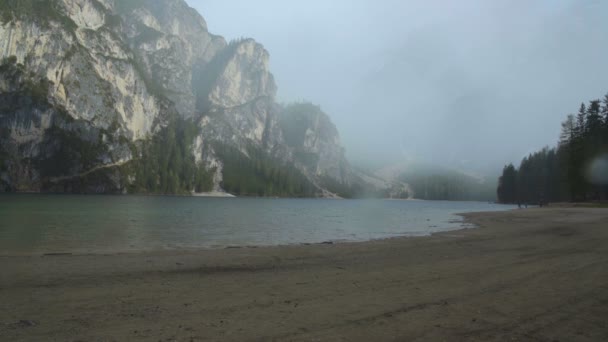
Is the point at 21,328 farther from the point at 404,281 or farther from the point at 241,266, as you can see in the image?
the point at 404,281

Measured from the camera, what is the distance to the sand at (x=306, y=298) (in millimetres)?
7992

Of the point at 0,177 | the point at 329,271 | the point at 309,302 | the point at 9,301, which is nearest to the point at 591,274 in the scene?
the point at 329,271

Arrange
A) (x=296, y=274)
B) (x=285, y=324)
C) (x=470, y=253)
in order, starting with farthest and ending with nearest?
(x=470, y=253) → (x=296, y=274) → (x=285, y=324)

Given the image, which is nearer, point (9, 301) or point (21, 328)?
point (21, 328)

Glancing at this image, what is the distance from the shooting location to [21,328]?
8.01m

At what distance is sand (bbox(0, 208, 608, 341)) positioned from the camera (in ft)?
26.2

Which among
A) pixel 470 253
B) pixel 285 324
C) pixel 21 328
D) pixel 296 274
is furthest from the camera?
pixel 470 253

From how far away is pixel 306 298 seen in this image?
36.5 feet

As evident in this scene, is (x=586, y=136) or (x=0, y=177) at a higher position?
(x=586, y=136)

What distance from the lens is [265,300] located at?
35.7ft

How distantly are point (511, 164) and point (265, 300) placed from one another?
188341mm

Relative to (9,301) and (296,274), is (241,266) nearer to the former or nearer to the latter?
(296,274)

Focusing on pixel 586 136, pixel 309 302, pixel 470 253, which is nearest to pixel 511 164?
pixel 586 136

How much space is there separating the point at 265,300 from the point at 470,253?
49.1 ft
